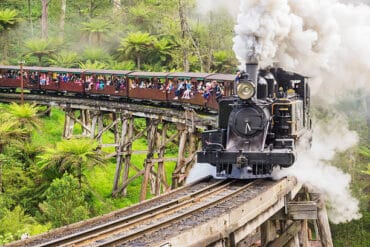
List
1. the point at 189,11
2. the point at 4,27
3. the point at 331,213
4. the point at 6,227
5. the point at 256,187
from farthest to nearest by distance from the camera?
the point at 189,11 → the point at 4,27 → the point at 331,213 → the point at 6,227 → the point at 256,187

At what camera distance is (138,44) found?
108 ft

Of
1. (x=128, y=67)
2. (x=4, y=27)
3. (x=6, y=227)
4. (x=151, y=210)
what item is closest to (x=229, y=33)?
(x=128, y=67)

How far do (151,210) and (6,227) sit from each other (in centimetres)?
618

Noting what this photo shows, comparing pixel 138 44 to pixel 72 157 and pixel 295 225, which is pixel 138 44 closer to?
pixel 72 157

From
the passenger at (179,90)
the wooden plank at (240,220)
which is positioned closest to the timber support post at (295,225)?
the wooden plank at (240,220)

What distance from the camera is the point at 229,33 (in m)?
35.1

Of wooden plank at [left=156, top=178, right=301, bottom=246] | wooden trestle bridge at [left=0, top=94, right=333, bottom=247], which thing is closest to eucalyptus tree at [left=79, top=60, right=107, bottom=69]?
wooden trestle bridge at [left=0, top=94, right=333, bottom=247]

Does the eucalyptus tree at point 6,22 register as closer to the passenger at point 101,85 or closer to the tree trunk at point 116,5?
the tree trunk at point 116,5

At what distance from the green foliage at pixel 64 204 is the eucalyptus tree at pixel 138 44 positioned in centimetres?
1678

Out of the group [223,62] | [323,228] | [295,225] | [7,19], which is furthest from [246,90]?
[7,19]

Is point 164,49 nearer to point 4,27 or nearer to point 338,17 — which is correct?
point 4,27

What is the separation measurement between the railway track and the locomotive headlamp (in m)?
1.90

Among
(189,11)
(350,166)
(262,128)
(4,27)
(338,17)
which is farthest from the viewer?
(189,11)

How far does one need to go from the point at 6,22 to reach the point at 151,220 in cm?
2851
